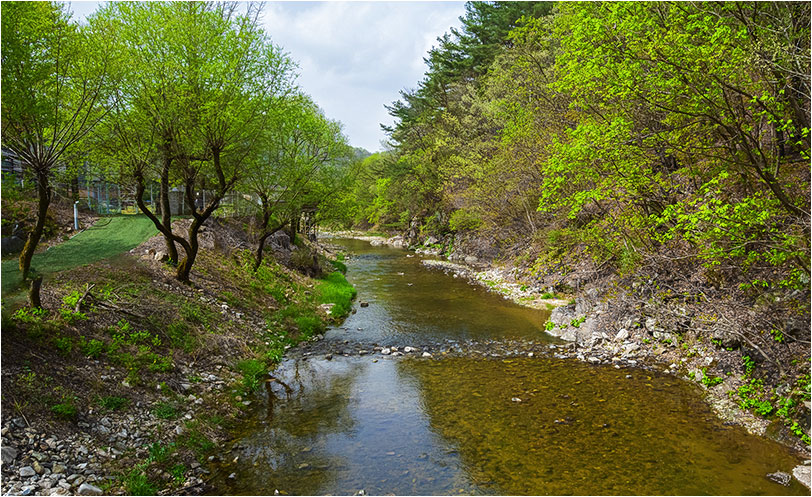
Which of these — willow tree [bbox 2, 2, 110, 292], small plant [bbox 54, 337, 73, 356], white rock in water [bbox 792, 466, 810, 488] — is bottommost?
white rock in water [bbox 792, 466, 810, 488]

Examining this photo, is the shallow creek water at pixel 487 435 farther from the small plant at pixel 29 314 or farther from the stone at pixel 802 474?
the small plant at pixel 29 314

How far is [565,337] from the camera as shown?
17797mm

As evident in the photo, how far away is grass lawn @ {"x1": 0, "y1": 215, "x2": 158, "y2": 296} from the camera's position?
14.3 meters

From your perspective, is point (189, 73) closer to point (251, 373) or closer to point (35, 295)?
point (35, 295)

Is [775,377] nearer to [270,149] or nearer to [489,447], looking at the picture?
[489,447]

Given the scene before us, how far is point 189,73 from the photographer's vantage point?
14.5 m

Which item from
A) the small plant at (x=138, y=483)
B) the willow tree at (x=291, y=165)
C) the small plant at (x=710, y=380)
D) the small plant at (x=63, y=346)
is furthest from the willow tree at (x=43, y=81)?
the small plant at (x=710, y=380)

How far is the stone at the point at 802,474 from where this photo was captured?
8.34 m

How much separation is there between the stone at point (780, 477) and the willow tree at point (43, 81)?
1636 centimetres

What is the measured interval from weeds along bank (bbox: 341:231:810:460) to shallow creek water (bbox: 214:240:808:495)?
0.87 meters

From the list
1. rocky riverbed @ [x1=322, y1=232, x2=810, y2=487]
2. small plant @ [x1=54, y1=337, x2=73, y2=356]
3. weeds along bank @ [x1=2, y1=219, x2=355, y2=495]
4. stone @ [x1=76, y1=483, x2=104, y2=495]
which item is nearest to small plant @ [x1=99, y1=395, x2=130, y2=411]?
weeds along bank @ [x1=2, y1=219, x2=355, y2=495]

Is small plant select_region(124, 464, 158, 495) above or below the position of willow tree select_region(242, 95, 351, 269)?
below

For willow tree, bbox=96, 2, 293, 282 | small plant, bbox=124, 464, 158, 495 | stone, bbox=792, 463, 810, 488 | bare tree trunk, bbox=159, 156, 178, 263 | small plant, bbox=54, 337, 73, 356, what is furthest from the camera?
bare tree trunk, bbox=159, 156, 178, 263

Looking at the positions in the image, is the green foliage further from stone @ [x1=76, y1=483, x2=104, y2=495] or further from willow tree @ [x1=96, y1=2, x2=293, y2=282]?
willow tree @ [x1=96, y1=2, x2=293, y2=282]
